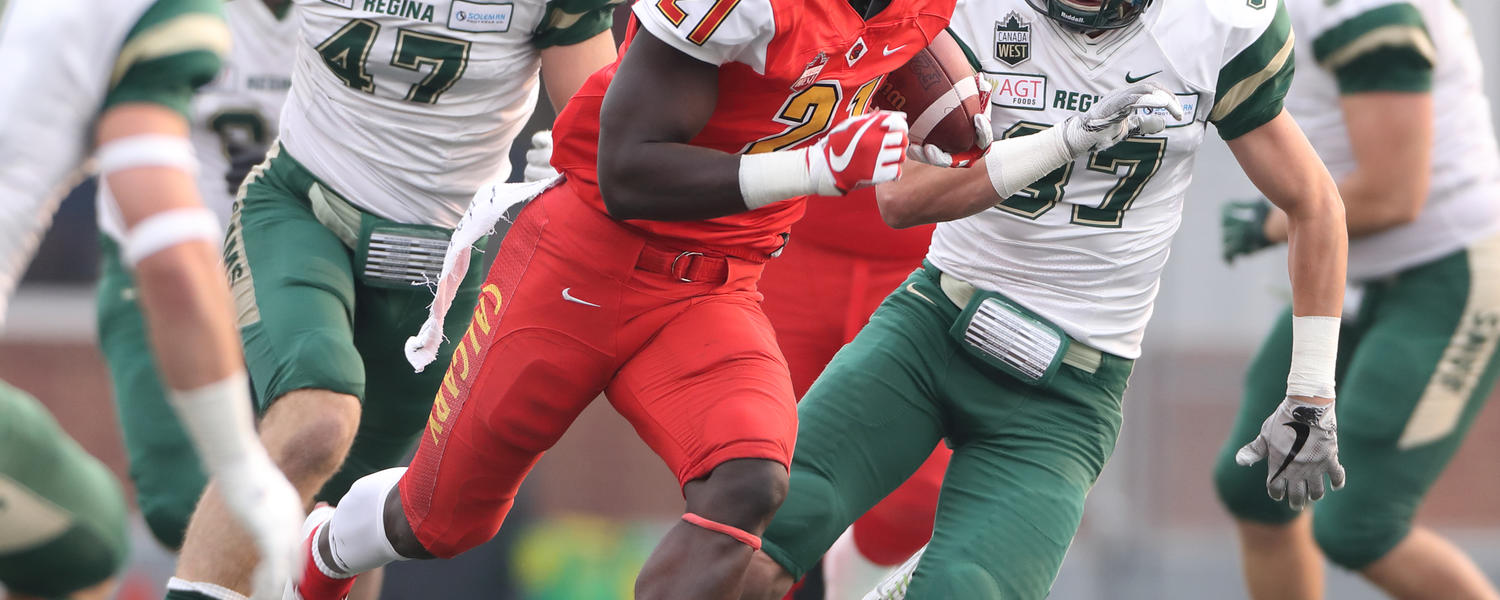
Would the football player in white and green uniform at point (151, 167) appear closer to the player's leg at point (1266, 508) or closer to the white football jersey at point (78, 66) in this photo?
the white football jersey at point (78, 66)

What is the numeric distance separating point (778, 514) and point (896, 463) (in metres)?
0.32

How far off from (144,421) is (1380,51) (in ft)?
11.8

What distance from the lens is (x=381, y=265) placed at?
168 inches

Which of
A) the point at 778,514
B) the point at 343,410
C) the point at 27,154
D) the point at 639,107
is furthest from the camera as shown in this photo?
the point at 343,410

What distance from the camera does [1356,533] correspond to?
16.6ft

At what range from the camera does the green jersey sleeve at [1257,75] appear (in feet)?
11.6

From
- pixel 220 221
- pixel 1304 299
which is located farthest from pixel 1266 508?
pixel 220 221

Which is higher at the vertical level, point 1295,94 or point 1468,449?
point 1295,94

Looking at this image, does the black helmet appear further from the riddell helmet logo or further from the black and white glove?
the black and white glove

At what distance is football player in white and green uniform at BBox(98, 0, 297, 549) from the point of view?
4.76 metres

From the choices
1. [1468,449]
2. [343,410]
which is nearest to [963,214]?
[343,410]

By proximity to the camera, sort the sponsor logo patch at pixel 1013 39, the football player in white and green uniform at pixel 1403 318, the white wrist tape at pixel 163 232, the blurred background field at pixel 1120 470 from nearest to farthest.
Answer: the white wrist tape at pixel 163 232
the sponsor logo patch at pixel 1013 39
the football player in white and green uniform at pixel 1403 318
the blurred background field at pixel 1120 470

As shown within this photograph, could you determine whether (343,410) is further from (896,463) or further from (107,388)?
(107,388)

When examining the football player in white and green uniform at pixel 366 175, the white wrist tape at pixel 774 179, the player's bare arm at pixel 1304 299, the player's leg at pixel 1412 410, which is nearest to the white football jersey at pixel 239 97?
the football player in white and green uniform at pixel 366 175
